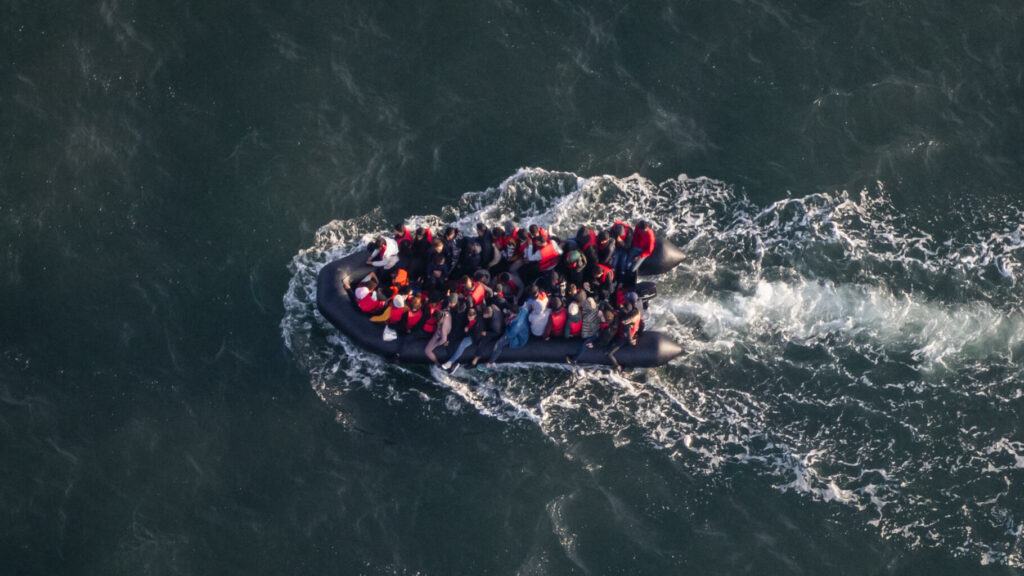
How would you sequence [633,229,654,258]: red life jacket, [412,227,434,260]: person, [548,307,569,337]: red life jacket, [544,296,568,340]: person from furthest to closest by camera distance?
1. [633,229,654,258]: red life jacket
2. [412,227,434,260]: person
3. [548,307,569,337]: red life jacket
4. [544,296,568,340]: person

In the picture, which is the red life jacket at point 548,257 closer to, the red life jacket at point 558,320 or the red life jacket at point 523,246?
the red life jacket at point 523,246

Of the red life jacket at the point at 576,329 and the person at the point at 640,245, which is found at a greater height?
the person at the point at 640,245

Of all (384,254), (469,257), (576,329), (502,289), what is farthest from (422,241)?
(576,329)

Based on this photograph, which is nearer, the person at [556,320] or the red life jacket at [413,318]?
the person at [556,320]

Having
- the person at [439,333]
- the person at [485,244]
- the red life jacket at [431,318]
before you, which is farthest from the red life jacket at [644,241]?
the red life jacket at [431,318]

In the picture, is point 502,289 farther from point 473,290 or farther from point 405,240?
point 405,240

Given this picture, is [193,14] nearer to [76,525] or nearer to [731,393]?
[76,525]

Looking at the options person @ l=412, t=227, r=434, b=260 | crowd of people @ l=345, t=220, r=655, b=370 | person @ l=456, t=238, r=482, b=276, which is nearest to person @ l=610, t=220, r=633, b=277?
crowd of people @ l=345, t=220, r=655, b=370

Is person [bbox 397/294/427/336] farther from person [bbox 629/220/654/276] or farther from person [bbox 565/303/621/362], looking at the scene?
person [bbox 629/220/654/276]
